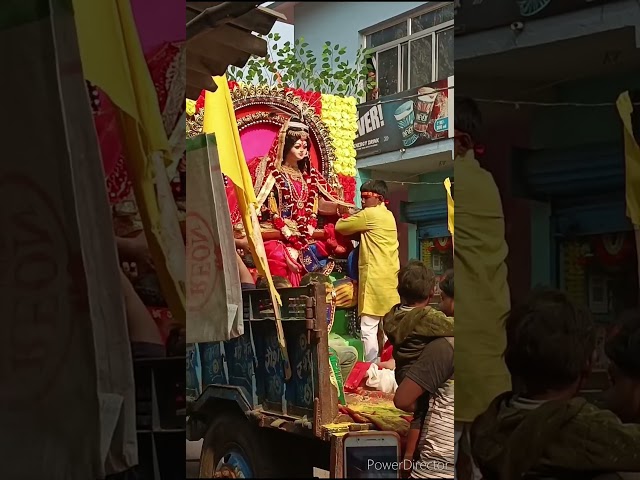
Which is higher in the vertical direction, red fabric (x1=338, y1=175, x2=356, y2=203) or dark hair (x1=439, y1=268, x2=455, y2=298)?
red fabric (x1=338, y1=175, x2=356, y2=203)

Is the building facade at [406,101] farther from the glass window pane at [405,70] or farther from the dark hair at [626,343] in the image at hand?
the dark hair at [626,343]

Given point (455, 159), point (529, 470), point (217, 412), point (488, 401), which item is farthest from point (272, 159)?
point (529, 470)

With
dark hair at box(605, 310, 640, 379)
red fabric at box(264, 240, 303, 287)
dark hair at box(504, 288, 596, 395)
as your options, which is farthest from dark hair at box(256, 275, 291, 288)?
dark hair at box(605, 310, 640, 379)

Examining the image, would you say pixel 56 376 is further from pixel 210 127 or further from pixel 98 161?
pixel 210 127

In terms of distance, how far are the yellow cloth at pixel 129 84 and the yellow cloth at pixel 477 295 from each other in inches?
24.9

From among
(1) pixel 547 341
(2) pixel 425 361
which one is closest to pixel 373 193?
(2) pixel 425 361

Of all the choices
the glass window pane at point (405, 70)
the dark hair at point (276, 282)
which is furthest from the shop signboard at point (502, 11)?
the dark hair at point (276, 282)

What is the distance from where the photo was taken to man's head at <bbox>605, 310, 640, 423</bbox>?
1.51m

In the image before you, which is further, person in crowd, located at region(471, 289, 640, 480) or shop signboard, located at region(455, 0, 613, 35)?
shop signboard, located at region(455, 0, 613, 35)

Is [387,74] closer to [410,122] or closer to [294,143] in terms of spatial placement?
[410,122]

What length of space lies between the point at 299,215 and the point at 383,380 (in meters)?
0.39

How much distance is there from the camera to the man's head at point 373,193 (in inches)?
61.0

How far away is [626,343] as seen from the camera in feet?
5.06

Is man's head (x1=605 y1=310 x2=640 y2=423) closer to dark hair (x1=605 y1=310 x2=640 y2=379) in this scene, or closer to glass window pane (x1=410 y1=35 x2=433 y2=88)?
dark hair (x1=605 y1=310 x2=640 y2=379)
